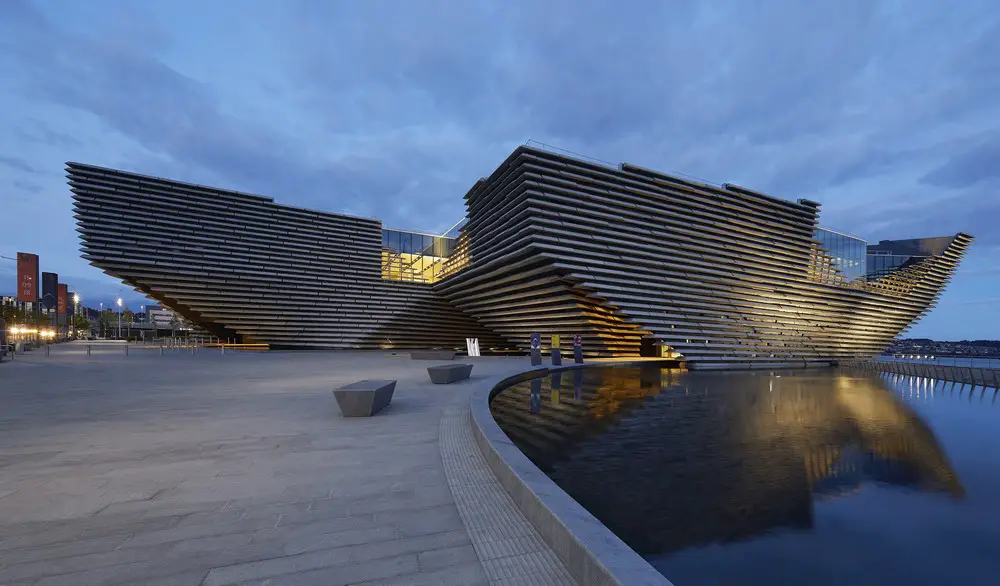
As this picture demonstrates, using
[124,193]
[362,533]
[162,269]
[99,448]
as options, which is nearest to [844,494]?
[362,533]

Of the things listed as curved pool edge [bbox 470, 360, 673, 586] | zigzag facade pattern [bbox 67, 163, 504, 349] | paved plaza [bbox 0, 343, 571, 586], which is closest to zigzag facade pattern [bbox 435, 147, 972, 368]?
zigzag facade pattern [bbox 67, 163, 504, 349]

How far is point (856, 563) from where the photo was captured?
4473mm

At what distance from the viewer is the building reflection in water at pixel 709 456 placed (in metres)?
5.32

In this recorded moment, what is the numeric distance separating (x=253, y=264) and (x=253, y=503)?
38.0 metres

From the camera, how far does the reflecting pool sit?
4.46 metres

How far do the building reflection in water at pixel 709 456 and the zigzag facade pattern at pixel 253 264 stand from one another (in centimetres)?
2939

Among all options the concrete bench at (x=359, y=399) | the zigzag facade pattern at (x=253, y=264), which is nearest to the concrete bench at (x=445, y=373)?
the concrete bench at (x=359, y=399)

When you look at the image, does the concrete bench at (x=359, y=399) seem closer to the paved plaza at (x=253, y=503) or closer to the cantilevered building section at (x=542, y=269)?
the paved plaza at (x=253, y=503)

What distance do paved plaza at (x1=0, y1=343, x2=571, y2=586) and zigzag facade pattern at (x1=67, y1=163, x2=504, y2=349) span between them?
30.5 meters

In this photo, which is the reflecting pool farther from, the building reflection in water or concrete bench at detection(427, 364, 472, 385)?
concrete bench at detection(427, 364, 472, 385)

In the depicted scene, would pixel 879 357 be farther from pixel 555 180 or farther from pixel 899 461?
pixel 899 461

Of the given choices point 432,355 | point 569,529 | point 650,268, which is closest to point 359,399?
point 569,529

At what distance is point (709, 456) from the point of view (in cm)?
776

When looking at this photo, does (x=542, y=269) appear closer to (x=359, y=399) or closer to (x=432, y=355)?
(x=432, y=355)
